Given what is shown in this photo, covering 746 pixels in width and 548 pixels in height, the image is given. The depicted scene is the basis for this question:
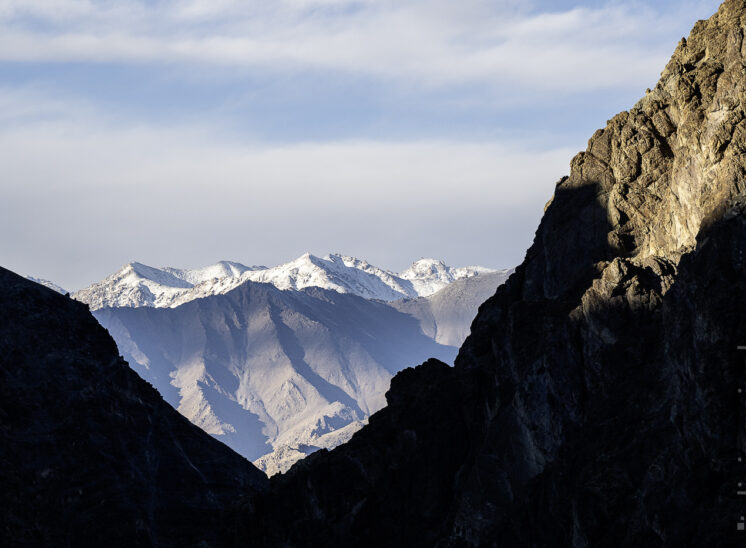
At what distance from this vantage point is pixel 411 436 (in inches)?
4343

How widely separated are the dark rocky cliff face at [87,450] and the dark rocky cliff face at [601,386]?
30006 millimetres

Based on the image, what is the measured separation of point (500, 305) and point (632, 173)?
80.9ft

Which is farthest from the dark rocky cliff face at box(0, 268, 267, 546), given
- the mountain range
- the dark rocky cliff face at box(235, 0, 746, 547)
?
the dark rocky cliff face at box(235, 0, 746, 547)

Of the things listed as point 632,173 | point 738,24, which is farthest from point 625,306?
point 738,24

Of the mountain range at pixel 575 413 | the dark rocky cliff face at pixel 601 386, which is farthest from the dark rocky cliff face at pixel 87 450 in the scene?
the dark rocky cliff face at pixel 601 386

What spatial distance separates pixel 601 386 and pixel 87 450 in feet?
298

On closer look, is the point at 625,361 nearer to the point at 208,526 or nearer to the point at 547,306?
the point at 547,306

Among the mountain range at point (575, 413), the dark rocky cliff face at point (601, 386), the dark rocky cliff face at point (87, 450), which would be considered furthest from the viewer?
the dark rocky cliff face at point (87, 450)

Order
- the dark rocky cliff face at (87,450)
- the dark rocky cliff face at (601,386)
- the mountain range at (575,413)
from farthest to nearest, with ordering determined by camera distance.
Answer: the dark rocky cliff face at (87,450), the mountain range at (575,413), the dark rocky cliff face at (601,386)

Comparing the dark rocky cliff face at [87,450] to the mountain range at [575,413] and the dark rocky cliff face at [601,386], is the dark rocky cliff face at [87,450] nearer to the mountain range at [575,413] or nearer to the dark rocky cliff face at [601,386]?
the mountain range at [575,413]

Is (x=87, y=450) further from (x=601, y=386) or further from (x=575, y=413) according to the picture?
(x=601, y=386)

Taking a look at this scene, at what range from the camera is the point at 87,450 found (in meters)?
149

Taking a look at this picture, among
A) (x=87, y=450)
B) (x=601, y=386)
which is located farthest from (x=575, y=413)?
(x=87, y=450)

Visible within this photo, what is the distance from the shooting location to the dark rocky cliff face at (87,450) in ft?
454
